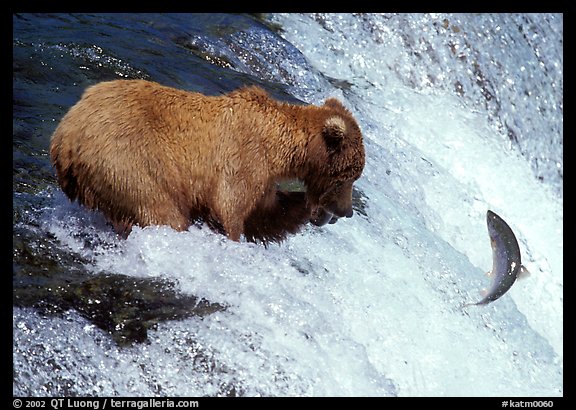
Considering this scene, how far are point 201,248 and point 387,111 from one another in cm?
489

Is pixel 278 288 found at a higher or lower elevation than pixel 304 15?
lower

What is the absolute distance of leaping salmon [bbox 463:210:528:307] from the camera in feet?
21.7

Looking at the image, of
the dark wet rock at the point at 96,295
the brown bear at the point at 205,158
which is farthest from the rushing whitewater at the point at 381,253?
the brown bear at the point at 205,158

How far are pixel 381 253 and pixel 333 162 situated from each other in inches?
46.0

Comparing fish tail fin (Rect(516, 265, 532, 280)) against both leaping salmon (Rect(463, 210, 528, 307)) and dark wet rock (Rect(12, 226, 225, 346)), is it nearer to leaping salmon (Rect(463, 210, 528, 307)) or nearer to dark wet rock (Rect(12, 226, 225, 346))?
leaping salmon (Rect(463, 210, 528, 307))

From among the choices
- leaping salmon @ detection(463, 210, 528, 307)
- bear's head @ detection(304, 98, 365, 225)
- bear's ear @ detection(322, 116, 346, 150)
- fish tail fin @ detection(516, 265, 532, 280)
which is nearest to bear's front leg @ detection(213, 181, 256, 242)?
bear's head @ detection(304, 98, 365, 225)

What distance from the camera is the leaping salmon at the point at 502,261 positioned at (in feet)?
21.7

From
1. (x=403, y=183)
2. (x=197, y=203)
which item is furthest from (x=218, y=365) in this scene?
(x=403, y=183)

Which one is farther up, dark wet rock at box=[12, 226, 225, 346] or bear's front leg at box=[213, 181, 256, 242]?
bear's front leg at box=[213, 181, 256, 242]

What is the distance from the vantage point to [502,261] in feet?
22.2

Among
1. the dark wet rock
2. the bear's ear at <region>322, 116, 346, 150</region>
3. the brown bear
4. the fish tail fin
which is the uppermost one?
the bear's ear at <region>322, 116, 346, 150</region>

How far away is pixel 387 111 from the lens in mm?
10094
